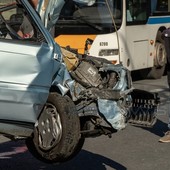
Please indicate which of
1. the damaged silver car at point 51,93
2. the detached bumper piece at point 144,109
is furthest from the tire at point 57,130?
the detached bumper piece at point 144,109

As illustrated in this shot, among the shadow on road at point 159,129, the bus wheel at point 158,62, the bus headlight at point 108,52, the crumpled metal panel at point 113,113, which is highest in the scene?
the crumpled metal panel at point 113,113

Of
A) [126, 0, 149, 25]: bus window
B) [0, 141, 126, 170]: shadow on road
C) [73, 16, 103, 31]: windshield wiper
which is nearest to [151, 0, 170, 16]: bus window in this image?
[126, 0, 149, 25]: bus window

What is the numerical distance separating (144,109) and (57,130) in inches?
42.5

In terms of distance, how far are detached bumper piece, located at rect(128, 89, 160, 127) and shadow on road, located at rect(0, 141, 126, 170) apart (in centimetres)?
109

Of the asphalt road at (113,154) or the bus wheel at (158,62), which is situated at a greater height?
the asphalt road at (113,154)

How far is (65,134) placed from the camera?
461 cm

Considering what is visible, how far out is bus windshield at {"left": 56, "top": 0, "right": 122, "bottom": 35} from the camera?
11.4 m

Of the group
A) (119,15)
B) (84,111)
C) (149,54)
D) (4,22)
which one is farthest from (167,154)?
(149,54)

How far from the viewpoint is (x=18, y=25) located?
5.06 meters

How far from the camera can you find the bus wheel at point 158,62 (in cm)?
1339

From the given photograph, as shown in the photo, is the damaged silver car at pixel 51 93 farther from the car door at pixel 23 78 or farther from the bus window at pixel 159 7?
the bus window at pixel 159 7

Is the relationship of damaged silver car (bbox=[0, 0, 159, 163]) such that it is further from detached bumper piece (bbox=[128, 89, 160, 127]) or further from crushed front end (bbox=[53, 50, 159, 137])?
detached bumper piece (bbox=[128, 89, 160, 127])

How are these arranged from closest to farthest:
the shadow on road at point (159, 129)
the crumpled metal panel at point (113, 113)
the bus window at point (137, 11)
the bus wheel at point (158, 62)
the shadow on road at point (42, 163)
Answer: the crumpled metal panel at point (113, 113)
the shadow on road at point (42, 163)
the shadow on road at point (159, 129)
the bus window at point (137, 11)
the bus wheel at point (158, 62)

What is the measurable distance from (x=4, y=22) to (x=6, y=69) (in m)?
0.66
